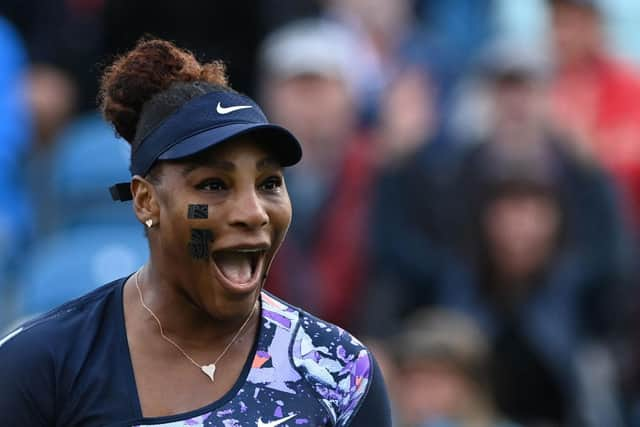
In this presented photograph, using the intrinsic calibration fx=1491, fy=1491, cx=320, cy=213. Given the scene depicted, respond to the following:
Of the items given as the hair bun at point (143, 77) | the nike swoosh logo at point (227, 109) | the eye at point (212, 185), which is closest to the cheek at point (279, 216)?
the eye at point (212, 185)

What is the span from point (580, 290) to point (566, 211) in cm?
40

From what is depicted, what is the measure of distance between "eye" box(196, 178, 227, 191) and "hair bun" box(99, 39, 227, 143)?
0.89 feet

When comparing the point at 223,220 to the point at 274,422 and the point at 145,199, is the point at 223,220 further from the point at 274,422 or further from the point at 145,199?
the point at 274,422

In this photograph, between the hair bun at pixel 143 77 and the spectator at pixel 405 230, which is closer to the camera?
the hair bun at pixel 143 77

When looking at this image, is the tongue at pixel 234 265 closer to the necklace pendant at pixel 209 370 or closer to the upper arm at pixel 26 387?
the necklace pendant at pixel 209 370

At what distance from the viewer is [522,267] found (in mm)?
6898

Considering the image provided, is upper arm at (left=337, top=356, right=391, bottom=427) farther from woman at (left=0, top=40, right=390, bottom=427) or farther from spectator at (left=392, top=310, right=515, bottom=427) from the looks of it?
spectator at (left=392, top=310, right=515, bottom=427)

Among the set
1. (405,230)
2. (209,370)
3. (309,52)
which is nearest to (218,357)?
(209,370)

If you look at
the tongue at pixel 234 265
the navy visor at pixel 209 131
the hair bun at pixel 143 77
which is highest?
the hair bun at pixel 143 77

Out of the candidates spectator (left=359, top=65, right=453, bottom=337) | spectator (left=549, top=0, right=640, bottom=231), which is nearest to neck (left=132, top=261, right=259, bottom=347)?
spectator (left=359, top=65, right=453, bottom=337)

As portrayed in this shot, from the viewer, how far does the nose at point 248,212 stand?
3.19 m

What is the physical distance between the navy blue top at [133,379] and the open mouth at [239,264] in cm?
22

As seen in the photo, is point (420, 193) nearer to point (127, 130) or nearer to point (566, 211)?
point (566, 211)

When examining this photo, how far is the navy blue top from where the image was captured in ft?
10.5
